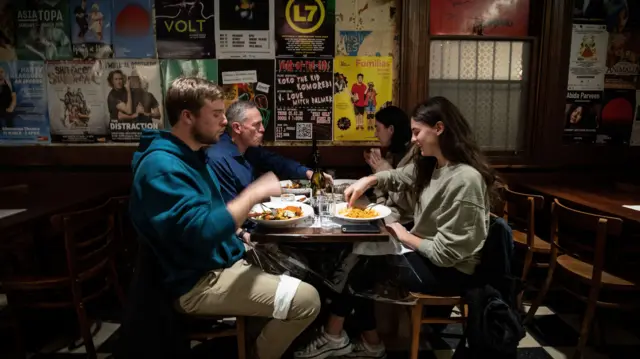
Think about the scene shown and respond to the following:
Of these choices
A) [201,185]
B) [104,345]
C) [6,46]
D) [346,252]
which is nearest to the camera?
[201,185]

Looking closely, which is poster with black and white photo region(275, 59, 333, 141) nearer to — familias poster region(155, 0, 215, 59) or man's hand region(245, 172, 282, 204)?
familias poster region(155, 0, 215, 59)

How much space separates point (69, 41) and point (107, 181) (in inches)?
46.2

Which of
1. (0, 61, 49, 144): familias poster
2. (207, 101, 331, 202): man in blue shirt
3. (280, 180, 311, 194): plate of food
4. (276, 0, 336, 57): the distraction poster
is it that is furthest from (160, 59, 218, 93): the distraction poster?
(280, 180, 311, 194): plate of food

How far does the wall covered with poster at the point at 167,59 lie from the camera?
3.34 meters

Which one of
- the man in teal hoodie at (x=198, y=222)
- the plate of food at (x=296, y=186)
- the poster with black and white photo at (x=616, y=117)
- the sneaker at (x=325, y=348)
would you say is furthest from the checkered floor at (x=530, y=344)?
the poster with black and white photo at (x=616, y=117)

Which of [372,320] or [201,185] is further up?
[201,185]

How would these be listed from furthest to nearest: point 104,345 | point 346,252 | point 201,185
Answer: point 104,345
point 346,252
point 201,185

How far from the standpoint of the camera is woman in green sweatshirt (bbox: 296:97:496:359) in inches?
73.4

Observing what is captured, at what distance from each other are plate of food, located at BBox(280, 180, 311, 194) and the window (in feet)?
4.85

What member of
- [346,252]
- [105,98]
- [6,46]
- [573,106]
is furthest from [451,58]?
[6,46]

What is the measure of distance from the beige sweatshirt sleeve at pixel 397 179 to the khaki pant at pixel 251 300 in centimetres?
90

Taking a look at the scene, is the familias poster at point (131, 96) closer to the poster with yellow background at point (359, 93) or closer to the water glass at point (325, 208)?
the poster with yellow background at point (359, 93)

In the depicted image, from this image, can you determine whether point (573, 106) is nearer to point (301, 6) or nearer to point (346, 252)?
point (301, 6)

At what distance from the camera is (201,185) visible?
1738 mm
